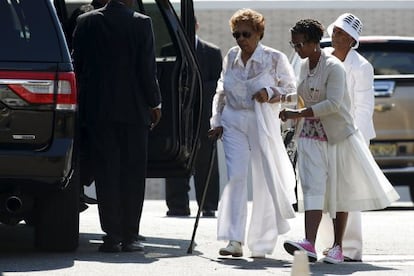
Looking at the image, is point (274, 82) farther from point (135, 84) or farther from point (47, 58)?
point (47, 58)

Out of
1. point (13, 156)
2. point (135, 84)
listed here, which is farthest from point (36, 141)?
point (135, 84)

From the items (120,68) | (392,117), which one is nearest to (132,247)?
(120,68)

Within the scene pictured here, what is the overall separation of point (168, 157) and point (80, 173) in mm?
657

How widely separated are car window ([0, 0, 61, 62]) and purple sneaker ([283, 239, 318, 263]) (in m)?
1.88

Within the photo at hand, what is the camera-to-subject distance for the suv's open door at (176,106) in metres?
11.4

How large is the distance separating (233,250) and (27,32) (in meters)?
2.00

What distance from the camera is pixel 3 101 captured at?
32.2 feet

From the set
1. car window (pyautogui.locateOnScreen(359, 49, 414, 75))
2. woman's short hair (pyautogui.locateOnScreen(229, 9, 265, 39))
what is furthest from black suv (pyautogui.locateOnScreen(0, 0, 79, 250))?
car window (pyautogui.locateOnScreen(359, 49, 414, 75))

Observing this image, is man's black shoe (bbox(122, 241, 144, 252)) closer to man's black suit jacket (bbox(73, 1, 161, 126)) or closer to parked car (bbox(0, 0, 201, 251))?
parked car (bbox(0, 0, 201, 251))

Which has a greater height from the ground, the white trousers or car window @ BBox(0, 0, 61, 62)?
car window @ BBox(0, 0, 61, 62)

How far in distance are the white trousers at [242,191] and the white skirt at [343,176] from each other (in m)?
0.36

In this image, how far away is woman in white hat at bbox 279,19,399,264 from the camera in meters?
10.3

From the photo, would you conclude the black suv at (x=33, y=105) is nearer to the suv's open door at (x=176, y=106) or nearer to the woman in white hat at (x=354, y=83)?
the suv's open door at (x=176, y=106)

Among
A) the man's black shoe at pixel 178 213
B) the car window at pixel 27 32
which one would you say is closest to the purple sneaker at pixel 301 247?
the car window at pixel 27 32
